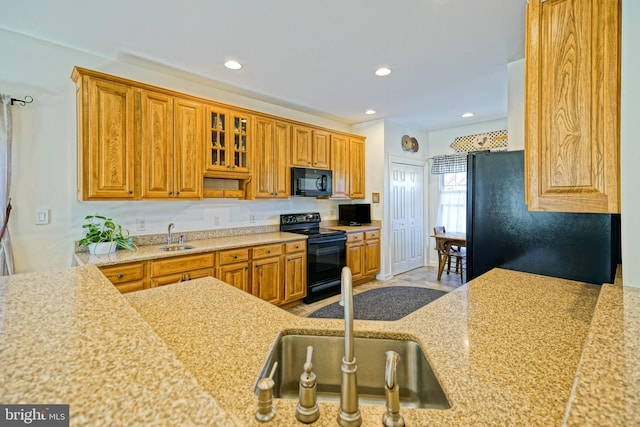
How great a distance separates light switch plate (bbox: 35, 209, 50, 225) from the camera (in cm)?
243

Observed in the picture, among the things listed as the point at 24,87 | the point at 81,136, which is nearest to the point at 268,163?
the point at 81,136

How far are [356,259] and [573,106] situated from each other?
11.3 ft

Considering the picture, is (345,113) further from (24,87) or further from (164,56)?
(24,87)

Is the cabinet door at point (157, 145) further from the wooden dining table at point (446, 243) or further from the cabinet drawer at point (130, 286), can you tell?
the wooden dining table at point (446, 243)

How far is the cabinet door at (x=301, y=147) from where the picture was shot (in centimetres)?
388

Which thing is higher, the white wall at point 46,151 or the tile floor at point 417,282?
the white wall at point 46,151

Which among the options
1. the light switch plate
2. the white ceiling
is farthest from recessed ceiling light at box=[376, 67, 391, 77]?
the light switch plate

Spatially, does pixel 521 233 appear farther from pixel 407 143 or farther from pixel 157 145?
pixel 407 143

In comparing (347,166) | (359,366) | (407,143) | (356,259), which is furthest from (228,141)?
(407,143)

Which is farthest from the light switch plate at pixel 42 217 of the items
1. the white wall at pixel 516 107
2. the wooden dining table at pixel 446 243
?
the wooden dining table at pixel 446 243

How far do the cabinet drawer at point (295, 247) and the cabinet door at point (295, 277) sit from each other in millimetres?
47

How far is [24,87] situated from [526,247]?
154 inches

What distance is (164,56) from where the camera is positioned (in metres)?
2.66

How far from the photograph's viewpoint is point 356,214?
4.84 metres
